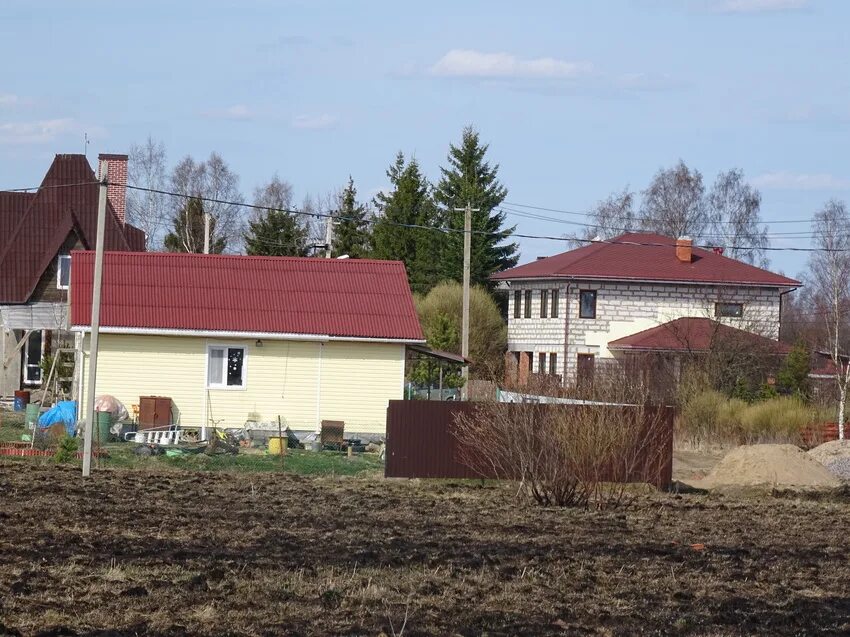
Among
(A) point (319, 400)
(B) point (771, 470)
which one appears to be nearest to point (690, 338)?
(A) point (319, 400)

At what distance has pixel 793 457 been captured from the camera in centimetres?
2628

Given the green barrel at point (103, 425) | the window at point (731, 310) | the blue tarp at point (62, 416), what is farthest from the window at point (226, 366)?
the window at point (731, 310)

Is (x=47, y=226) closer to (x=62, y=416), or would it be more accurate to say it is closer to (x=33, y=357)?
(x=33, y=357)

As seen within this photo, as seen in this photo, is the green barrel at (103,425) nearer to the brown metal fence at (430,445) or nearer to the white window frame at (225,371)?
the white window frame at (225,371)

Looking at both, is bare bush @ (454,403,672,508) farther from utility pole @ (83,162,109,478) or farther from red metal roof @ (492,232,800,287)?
red metal roof @ (492,232,800,287)

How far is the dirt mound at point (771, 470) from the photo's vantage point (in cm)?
2550

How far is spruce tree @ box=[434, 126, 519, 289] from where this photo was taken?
56.0 metres

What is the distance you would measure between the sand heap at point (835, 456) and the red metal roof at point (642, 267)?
20.4 metres

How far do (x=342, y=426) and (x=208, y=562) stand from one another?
16845mm

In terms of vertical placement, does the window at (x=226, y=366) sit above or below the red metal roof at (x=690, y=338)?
below

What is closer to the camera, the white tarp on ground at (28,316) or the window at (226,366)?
the window at (226,366)

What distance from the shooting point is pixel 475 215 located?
57.6 m

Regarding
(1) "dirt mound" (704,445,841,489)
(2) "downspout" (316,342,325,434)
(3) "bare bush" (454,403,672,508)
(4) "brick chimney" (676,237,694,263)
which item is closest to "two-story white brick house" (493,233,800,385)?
(4) "brick chimney" (676,237,694,263)

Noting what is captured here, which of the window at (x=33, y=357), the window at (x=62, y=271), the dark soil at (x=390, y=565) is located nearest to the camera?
the dark soil at (x=390, y=565)
